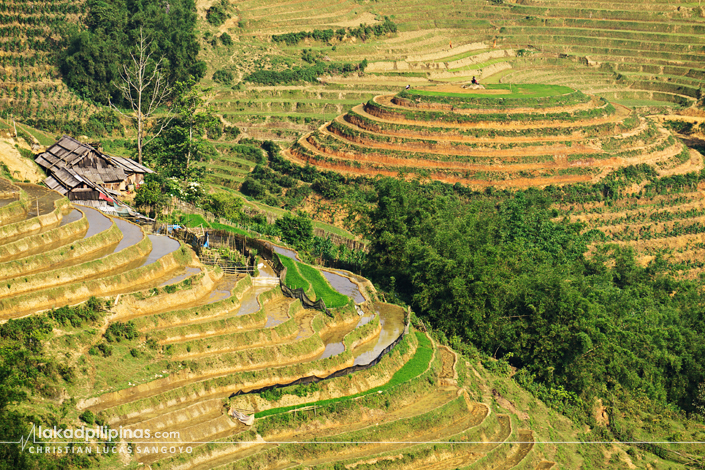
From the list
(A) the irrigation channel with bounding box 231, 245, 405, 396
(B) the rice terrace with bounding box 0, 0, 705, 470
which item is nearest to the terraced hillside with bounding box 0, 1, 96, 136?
(B) the rice terrace with bounding box 0, 0, 705, 470

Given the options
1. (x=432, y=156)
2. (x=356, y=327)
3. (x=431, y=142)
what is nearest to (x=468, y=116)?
(x=431, y=142)

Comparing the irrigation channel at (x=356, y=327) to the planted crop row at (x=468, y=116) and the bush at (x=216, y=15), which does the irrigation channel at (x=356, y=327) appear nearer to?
the planted crop row at (x=468, y=116)

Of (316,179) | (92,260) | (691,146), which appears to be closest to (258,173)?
(316,179)

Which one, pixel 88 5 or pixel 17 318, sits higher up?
pixel 88 5

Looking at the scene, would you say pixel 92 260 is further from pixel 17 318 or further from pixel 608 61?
pixel 608 61

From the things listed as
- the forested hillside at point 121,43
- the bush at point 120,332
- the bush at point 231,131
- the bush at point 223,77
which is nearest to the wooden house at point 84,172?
the bush at point 120,332

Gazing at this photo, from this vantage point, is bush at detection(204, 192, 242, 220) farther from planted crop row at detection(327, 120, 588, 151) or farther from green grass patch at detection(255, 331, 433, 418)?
planted crop row at detection(327, 120, 588, 151)

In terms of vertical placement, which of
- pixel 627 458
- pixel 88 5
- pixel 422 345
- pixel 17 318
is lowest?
pixel 627 458
